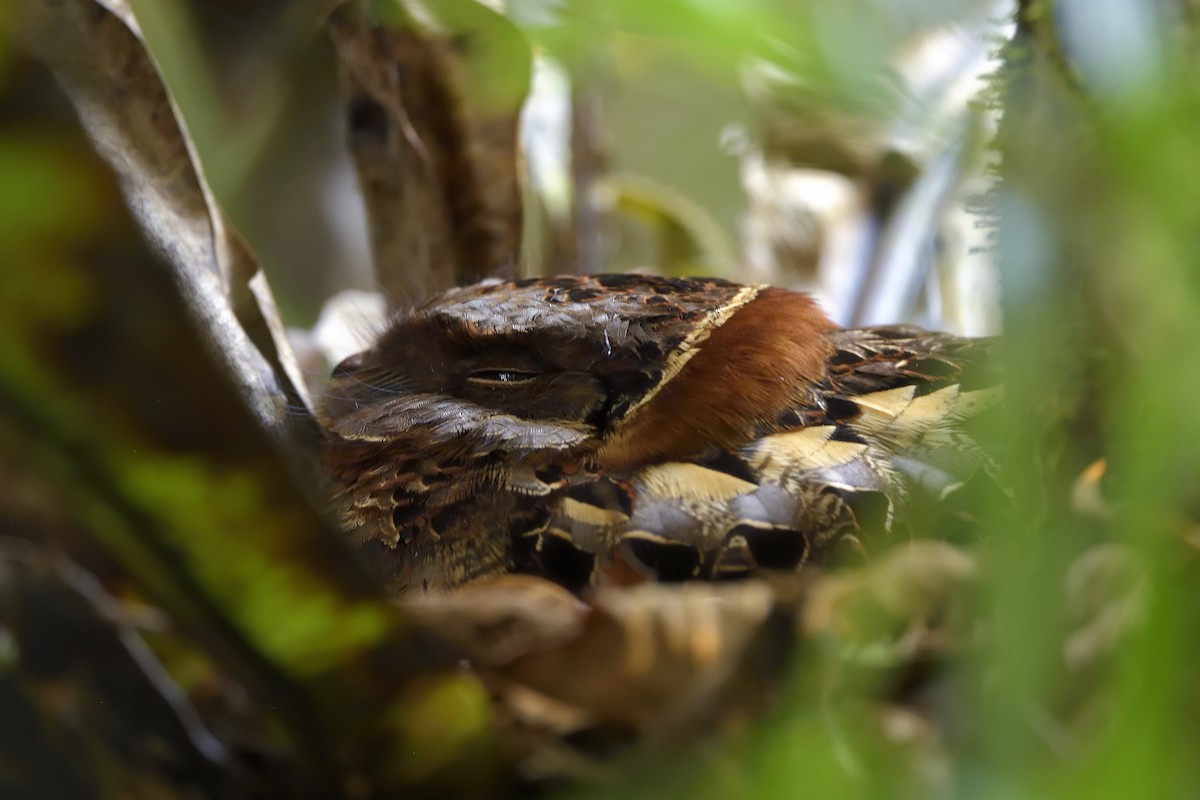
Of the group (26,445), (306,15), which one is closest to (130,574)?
(26,445)

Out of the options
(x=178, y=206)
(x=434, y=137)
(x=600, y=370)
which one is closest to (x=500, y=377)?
(x=600, y=370)

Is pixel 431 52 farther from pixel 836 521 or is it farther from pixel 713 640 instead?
pixel 713 640

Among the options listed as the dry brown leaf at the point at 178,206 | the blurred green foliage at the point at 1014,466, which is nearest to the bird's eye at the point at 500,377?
the dry brown leaf at the point at 178,206

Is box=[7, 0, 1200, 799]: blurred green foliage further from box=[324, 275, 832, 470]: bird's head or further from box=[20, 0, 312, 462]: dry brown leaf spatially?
box=[324, 275, 832, 470]: bird's head

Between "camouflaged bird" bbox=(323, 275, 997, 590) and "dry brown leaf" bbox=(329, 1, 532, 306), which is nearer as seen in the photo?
"camouflaged bird" bbox=(323, 275, 997, 590)

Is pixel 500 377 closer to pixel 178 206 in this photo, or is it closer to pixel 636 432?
pixel 636 432

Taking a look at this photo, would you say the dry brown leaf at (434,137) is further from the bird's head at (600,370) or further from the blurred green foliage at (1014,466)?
the blurred green foliage at (1014,466)

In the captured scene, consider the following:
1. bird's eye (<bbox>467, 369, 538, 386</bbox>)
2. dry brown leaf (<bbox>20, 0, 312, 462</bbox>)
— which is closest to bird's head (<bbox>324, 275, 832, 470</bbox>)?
bird's eye (<bbox>467, 369, 538, 386</bbox>)

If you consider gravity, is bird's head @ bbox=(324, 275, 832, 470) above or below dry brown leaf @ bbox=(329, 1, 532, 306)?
below
